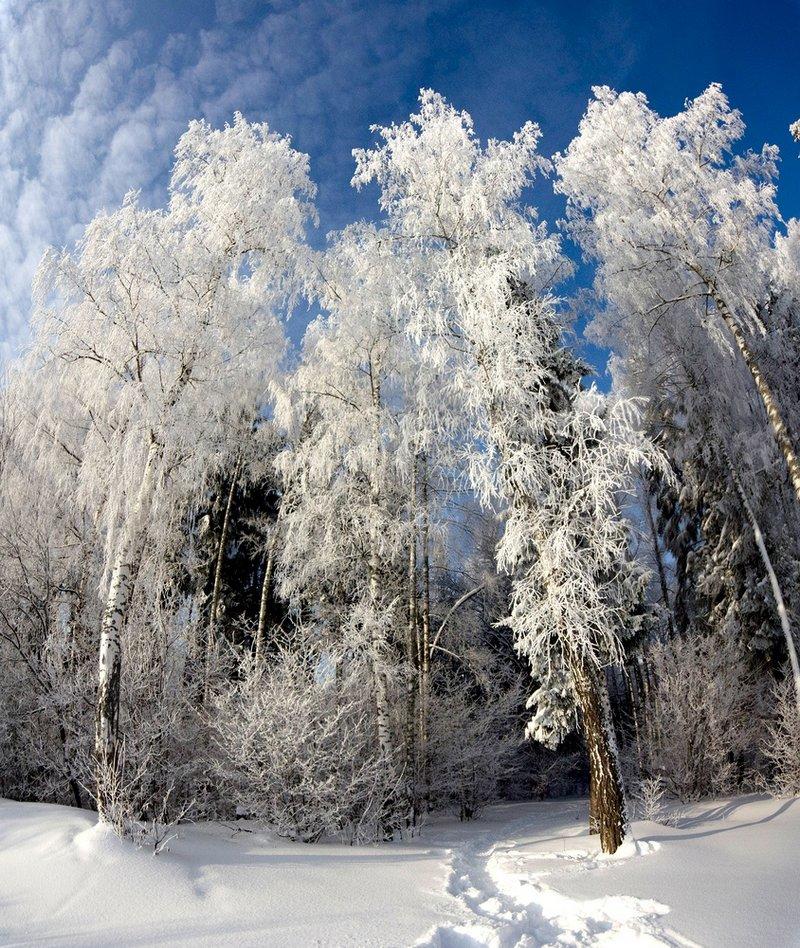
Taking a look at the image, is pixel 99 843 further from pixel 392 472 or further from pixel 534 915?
pixel 392 472

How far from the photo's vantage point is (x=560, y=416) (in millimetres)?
7602

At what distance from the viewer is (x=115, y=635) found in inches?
265

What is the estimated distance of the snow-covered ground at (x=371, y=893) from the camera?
3.56m

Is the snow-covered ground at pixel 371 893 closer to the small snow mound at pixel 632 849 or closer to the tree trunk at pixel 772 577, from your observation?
the small snow mound at pixel 632 849

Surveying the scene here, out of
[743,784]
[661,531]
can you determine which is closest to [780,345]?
[661,531]

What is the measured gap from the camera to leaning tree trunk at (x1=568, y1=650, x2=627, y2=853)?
636 cm

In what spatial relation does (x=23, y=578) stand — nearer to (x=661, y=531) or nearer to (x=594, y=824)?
(x=594, y=824)

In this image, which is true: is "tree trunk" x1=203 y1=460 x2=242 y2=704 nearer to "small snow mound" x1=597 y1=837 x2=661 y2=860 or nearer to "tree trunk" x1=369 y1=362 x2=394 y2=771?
"tree trunk" x1=369 y1=362 x2=394 y2=771

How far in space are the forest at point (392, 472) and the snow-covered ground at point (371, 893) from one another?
0.68 meters

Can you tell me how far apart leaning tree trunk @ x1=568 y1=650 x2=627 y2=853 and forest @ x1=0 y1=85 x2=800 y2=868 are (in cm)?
4

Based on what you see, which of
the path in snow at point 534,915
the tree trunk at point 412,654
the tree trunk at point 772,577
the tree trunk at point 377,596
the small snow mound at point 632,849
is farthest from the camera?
the tree trunk at point 772,577

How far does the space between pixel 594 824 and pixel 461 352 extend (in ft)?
23.8

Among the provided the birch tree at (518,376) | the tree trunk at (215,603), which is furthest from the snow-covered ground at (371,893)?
the tree trunk at (215,603)

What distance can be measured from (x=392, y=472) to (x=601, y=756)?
21.1 ft
